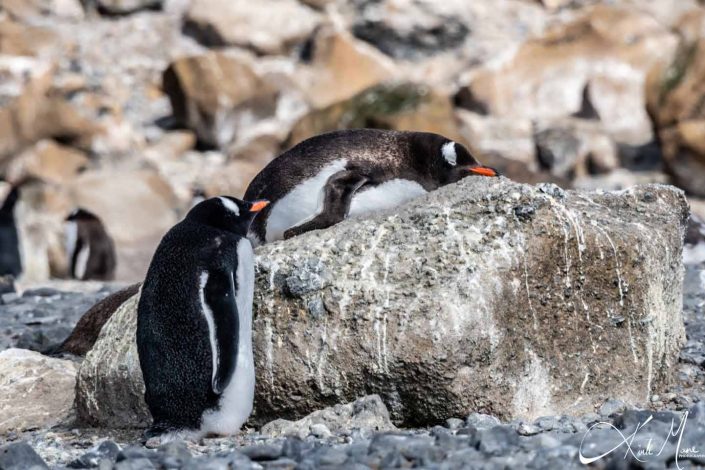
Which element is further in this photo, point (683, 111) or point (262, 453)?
point (683, 111)

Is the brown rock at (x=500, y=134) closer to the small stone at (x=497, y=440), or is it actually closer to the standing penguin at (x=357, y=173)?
the standing penguin at (x=357, y=173)

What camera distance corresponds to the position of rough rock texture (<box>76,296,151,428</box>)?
494 cm

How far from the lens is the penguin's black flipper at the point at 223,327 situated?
4.34m

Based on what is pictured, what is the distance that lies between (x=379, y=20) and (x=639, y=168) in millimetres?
9826

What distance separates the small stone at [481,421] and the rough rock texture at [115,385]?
4.84 feet

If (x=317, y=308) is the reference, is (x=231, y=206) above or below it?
above

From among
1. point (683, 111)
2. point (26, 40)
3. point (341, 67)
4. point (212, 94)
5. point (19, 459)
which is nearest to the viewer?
point (19, 459)

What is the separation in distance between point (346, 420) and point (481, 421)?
516 millimetres

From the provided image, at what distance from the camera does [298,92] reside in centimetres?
2380

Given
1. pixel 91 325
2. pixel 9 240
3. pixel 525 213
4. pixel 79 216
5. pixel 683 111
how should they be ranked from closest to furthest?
pixel 525 213 → pixel 91 325 → pixel 79 216 → pixel 9 240 → pixel 683 111

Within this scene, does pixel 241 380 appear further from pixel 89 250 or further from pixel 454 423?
pixel 89 250

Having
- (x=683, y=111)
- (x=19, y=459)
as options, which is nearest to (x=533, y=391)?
(x=19, y=459)

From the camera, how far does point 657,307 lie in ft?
15.7

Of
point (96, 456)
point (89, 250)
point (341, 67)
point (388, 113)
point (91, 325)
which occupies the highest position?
point (341, 67)
